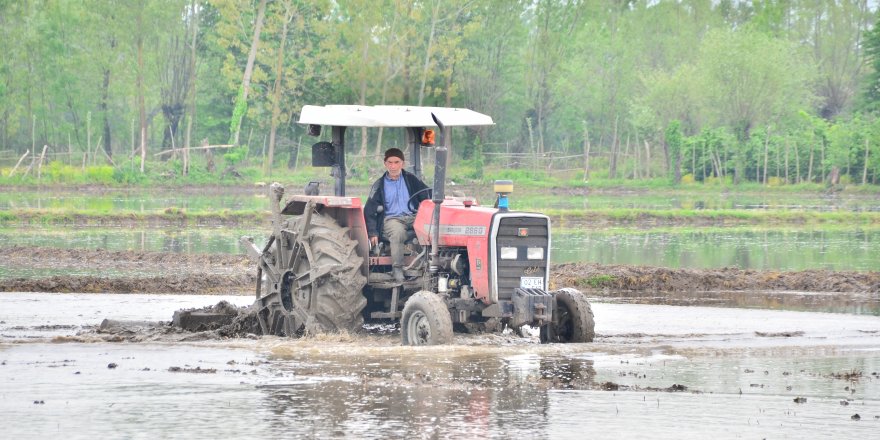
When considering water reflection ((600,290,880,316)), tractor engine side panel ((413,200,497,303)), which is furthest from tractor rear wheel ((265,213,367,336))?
water reflection ((600,290,880,316))

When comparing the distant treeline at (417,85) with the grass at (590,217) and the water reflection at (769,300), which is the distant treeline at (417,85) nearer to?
the grass at (590,217)

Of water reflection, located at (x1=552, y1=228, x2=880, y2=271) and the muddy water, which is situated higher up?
water reflection, located at (x1=552, y1=228, x2=880, y2=271)

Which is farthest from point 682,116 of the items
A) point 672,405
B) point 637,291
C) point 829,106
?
point 672,405

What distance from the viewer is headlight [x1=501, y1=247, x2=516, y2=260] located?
1367cm

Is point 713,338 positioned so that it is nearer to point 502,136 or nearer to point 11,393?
point 11,393

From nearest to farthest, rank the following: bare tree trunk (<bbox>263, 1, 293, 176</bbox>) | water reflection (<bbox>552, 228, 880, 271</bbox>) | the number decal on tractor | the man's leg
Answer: the number decal on tractor → the man's leg → water reflection (<bbox>552, 228, 880, 271</bbox>) → bare tree trunk (<bbox>263, 1, 293, 176</bbox>)

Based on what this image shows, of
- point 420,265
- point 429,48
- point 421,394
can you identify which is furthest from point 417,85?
point 421,394

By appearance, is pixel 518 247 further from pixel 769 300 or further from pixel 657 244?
pixel 657 244

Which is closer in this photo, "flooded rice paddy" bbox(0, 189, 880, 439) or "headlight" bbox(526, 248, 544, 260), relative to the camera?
"flooded rice paddy" bbox(0, 189, 880, 439)

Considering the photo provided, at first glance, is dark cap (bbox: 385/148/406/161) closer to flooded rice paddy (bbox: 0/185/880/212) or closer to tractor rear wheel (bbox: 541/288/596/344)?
tractor rear wheel (bbox: 541/288/596/344)

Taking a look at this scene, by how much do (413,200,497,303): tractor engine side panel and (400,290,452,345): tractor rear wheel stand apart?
556 mm

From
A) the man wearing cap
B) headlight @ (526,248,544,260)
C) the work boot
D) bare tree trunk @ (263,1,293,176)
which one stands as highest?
bare tree trunk @ (263,1,293,176)

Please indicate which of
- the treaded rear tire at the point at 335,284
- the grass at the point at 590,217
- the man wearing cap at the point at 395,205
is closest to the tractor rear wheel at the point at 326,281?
the treaded rear tire at the point at 335,284

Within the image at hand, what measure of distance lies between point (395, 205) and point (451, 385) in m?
3.81
